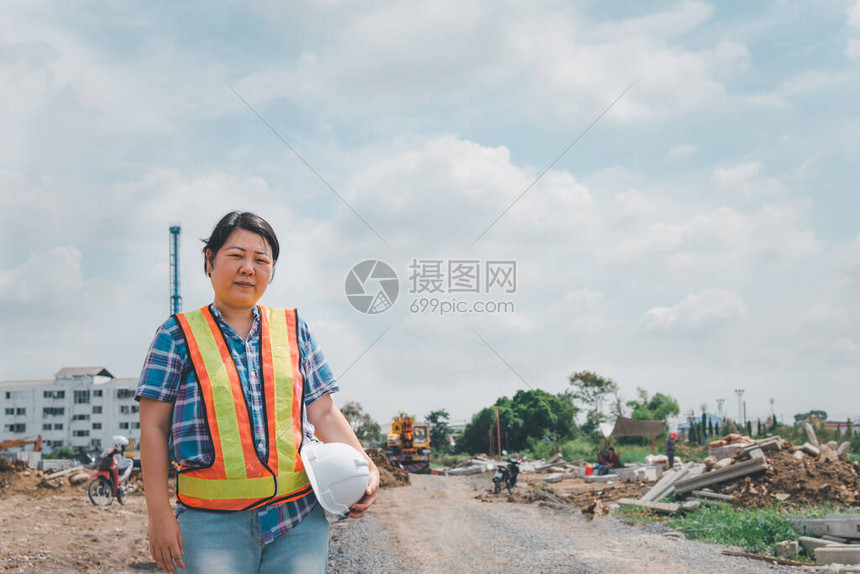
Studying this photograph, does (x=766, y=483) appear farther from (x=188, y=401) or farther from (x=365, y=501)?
(x=188, y=401)

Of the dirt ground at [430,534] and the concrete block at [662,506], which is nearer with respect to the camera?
the dirt ground at [430,534]

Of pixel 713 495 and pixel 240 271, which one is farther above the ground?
pixel 240 271

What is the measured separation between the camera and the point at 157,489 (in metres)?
1.77

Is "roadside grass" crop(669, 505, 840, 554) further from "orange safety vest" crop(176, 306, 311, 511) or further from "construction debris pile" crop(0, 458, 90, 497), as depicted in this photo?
"construction debris pile" crop(0, 458, 90, 497)

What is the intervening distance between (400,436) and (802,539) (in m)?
18.0

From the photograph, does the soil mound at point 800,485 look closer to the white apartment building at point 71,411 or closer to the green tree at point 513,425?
the green tree at point 513,425

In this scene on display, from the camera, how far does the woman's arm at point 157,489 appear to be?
1.76 m

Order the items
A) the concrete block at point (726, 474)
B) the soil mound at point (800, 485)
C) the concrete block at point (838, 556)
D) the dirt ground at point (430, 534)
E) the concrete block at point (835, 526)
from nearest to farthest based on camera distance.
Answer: the concrete block at point (838, 556), the dirt ground at point (430, 534), the concrete block at point (835, 526), the soil mound at point (800, 485), the concrete block at point (726, 474)

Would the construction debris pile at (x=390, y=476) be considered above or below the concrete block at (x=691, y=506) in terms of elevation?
below

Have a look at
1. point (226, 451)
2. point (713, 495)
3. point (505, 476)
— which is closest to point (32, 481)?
point (505, 476)

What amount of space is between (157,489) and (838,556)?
6.76m

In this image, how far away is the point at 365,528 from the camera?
9.00 meters

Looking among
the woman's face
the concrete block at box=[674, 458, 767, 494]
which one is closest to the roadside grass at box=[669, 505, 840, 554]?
the concrete block at box=[674, 458, 767, 494]

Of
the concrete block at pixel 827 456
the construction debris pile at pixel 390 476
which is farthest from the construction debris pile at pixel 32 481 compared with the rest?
the concrete block at pixel 827 456
